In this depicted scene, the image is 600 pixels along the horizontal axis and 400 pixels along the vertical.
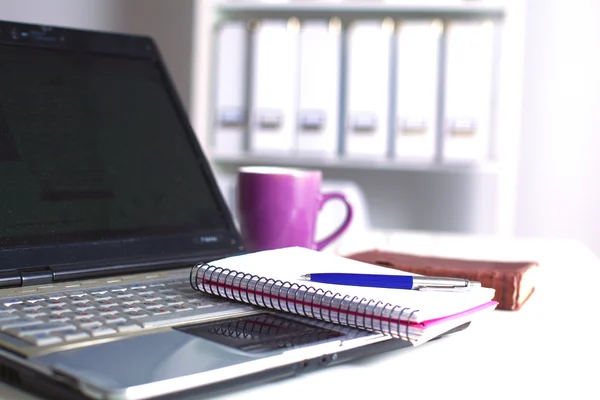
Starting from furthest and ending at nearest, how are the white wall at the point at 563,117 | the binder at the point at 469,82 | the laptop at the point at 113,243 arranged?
1. the white wall at the point at 563,117
2. the binder at the point at 469,82
3. the laptop at the point at 113,243

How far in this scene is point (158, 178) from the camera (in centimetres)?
78

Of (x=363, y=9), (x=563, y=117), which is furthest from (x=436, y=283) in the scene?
(x=563, y=117)

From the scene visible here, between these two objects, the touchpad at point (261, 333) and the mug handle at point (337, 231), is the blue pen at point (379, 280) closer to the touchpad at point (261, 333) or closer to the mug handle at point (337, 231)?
the touchpad at point (261, 333)

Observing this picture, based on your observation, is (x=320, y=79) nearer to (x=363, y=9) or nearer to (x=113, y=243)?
(x=363, y=9)

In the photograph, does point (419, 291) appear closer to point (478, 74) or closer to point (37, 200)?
point (37, 200)

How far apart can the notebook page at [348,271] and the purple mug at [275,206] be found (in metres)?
0.18

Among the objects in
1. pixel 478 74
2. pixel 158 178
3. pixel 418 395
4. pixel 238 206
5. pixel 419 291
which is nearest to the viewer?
pixel 418 395

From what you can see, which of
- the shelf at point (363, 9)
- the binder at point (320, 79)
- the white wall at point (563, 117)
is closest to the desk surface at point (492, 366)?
the binder at point (320, 79)

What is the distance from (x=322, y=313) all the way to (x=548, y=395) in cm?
16

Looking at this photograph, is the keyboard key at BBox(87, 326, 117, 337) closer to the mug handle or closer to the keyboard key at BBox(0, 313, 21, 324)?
the keyboard key at BBox(0, 313, 21, 324)

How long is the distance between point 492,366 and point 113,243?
1.22 feet

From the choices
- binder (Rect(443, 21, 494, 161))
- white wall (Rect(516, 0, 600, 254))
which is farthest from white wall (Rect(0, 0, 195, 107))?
white wall (Rect(516, 0, 600, 254))

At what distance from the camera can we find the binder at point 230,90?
2.09 meters

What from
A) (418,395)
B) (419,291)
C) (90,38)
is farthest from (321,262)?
(90,38)
